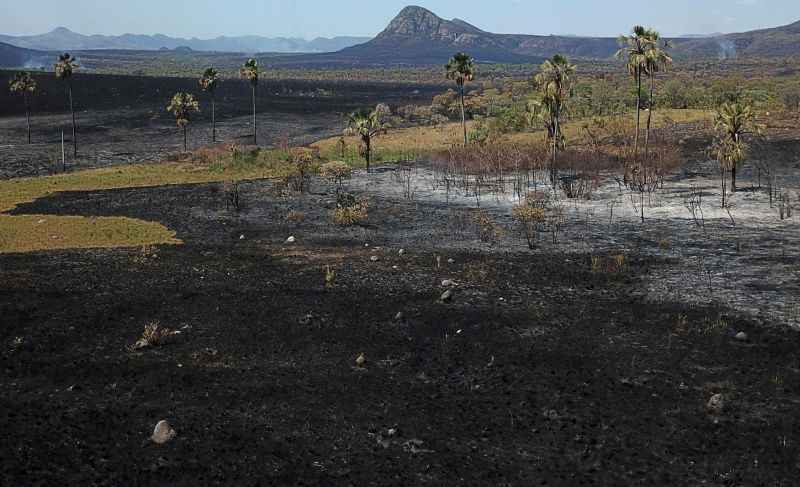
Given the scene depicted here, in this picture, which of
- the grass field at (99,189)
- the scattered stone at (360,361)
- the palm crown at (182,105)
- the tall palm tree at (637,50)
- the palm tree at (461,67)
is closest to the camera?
the scattered stone at (360,361)

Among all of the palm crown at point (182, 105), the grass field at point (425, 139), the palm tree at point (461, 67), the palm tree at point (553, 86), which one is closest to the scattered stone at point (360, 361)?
the palm tree at point (553, 86)

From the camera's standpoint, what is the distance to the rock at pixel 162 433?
18594 mm

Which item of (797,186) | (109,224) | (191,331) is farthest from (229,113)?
(191,331)

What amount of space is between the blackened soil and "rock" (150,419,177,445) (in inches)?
8.8

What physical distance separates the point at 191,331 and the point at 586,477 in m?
16.5

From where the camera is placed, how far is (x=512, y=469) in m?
17.4

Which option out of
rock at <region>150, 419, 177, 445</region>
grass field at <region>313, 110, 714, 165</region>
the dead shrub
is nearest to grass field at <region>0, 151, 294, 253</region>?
grass field at <region>313, 110, 714, 165</region>

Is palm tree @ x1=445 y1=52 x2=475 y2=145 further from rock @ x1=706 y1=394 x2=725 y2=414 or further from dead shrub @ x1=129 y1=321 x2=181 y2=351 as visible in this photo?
rock @ x1=706 y1=394 x2=725 y2=414

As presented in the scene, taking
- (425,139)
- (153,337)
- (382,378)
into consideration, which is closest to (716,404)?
(382,378)

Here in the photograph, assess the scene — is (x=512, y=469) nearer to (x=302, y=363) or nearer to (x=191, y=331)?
(x=302, y=363)

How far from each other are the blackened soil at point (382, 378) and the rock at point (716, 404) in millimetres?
292

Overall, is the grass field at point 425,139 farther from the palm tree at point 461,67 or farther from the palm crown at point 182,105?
the palm crown at point 182,105

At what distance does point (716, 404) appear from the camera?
20.4m

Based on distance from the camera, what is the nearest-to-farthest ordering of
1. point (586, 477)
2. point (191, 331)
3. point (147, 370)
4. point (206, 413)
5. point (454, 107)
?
point (586, 477) < point (206, 413) < point (147, 370) < point (191, 331) < point (454, 107)
